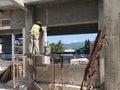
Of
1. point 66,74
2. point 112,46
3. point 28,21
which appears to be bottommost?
point 66,74

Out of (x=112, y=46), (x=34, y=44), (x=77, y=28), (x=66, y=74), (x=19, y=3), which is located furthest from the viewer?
(x=77, y=28)

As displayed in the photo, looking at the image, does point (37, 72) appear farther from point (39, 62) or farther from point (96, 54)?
point (96, 54)

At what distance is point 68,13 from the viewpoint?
1325 cm

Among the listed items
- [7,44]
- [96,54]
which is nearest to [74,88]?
[96,54]

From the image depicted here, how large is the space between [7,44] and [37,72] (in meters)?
29.9

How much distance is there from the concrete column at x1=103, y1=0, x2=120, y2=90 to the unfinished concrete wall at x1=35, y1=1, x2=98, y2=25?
4480mm

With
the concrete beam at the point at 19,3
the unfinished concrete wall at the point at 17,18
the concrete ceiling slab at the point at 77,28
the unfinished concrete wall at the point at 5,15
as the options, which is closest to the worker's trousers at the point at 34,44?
the concrete beam at the point at 19,3

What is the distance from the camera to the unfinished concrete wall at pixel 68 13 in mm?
12594

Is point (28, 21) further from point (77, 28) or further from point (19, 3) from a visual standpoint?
point (77, 28)

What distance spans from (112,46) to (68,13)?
19.5 ft

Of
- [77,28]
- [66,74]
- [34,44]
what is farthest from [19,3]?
[77,28]

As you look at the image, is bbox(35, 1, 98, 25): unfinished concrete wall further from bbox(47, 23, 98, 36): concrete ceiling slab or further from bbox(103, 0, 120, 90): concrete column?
bbox(47, 23, 98, 36): concrete ceiling slab

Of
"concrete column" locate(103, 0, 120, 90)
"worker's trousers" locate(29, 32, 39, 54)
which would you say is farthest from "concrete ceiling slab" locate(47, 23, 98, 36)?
"concrete column" locate(103, 0, 120, 90)

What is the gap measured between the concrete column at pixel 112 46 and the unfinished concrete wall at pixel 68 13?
14.7 feet
